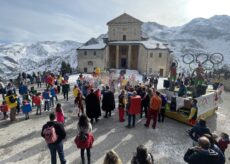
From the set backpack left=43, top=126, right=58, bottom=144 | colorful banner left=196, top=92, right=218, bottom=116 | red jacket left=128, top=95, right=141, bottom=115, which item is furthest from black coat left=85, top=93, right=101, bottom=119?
colorful banner left=196, top=92, right=218, bottom=116

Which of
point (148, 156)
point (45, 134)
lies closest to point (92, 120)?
point (45, 134)

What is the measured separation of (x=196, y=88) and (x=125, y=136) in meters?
6.32

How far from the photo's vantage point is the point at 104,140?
8.61 metres

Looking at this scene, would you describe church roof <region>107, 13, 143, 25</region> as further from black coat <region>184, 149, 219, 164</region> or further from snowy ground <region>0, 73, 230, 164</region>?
black coat <region>184, 149, 219, 164</region>

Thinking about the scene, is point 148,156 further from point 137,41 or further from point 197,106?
point 137,41

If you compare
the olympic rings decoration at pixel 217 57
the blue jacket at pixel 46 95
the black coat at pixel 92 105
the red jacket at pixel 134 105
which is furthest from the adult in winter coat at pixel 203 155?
the olympic rings decoration at pixel 217 57

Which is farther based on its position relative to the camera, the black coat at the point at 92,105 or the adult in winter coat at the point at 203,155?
the black coat at the point at 92,105

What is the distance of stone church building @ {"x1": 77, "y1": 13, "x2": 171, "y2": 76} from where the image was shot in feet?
147

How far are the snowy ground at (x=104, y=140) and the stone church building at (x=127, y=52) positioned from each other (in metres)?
33.8

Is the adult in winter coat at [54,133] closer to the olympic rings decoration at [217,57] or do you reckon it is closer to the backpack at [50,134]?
the backpack at [50,134]

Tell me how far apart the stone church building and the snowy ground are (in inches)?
1332

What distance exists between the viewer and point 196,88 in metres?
12.5

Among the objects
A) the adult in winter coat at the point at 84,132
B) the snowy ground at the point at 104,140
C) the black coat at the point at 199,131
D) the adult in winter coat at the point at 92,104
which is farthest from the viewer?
the adult in winter coat at the point at 92,104

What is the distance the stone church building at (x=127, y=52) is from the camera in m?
44.8
